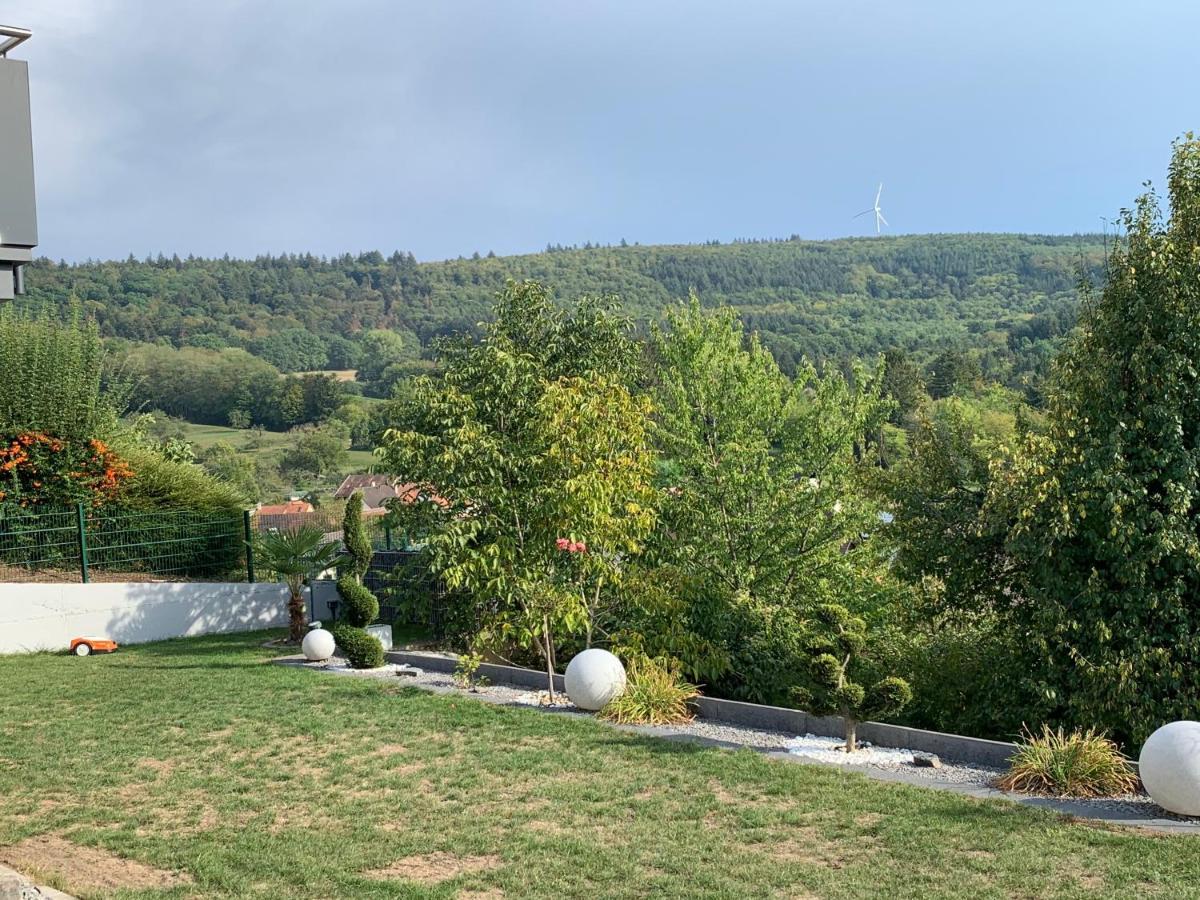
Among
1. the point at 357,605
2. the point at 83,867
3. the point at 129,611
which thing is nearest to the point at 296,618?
the point at 357,605

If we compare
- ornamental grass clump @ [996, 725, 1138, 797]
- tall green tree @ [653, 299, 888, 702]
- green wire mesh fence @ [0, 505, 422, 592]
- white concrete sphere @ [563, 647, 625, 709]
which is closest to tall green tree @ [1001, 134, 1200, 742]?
ornamental grass clump @ [996, 725, 1138, 797]

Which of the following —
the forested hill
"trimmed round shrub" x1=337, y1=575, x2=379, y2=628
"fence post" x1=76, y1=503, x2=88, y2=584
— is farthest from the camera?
the forested hill

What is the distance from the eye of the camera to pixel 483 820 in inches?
286

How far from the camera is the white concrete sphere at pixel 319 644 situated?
46.4 ft

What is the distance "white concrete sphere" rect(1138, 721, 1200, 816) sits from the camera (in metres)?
6.85

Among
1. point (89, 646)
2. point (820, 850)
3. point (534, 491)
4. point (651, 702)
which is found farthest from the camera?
point (89, 646)

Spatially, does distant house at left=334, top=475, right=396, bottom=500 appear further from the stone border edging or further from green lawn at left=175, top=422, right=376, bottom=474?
the stone border edging

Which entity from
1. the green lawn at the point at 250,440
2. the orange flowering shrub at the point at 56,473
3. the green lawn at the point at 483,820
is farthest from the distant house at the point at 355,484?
the green lawn at the point at 483,820

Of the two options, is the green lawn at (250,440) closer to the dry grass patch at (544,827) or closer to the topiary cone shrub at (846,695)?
the topiary cone shrub at (846,695)

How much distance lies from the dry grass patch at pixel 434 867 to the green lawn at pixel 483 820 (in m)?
0.02

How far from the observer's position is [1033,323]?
83125 mm

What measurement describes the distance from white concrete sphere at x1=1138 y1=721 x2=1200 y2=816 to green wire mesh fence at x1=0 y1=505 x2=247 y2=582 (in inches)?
604

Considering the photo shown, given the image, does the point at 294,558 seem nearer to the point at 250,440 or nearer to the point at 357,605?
the point at 357,605

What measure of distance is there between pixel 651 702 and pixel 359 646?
4.34 meters
